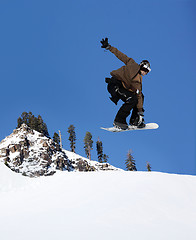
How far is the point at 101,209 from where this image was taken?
529 cm

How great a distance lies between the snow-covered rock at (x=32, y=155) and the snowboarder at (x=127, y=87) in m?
40.8

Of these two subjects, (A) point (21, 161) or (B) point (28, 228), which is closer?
(B) point (28, 228)

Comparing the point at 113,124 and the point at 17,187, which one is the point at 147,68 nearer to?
the point at 113,124

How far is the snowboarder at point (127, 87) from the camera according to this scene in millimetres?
7586

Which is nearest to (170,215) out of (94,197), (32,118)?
(94,197)

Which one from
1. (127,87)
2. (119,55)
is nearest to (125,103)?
(127,87)

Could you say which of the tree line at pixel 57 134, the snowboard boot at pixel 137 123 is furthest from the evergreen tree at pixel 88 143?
the snowboard boot at pixel 137 123

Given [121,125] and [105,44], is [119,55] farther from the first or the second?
[121,125]

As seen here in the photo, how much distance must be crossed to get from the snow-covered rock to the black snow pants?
40.8m

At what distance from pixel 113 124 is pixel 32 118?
6366 cm

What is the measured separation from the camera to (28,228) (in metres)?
4.39

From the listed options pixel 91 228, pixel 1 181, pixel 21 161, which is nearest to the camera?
pixel 91 228

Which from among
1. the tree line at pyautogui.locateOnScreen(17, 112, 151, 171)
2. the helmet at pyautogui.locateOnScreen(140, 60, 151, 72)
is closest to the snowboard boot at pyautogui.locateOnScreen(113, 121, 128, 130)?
the helmet at pyautogui.locateOnScreen(140, 60, 151, 72)

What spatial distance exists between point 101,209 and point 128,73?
14.4ft
